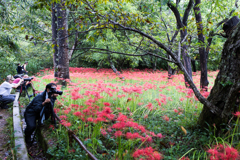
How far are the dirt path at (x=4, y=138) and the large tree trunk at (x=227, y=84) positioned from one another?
3833mm

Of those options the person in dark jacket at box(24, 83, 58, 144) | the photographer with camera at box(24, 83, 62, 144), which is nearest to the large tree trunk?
the photographer with camera at box(24, 83, 62, 144)

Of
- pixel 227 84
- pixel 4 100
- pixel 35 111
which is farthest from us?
pixel 4 100

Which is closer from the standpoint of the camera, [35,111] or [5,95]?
[35,111]

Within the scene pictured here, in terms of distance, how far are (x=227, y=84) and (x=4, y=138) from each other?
16.0 feet

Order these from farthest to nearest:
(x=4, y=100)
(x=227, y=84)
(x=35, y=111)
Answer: (x=4, y=100) → (x=35, y=111) → (x=227, y=84)

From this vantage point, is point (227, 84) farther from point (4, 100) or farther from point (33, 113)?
point (4, 100)

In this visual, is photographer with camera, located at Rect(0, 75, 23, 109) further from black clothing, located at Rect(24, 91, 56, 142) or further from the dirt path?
black clothing, located at Rect(24, 91, 56, 142)

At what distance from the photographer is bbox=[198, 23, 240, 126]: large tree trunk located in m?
2.55

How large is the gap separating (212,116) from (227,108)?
37 centimetres

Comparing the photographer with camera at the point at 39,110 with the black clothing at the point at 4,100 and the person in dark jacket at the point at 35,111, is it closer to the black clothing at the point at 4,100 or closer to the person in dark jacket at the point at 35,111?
the person in dark jacket at the point at 35,111

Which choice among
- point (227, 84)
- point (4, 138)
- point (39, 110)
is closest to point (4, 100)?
point (4, 138)

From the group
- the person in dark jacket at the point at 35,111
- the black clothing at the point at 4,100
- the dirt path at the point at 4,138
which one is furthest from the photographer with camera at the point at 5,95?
the person in dark jacket at the point at 35,111

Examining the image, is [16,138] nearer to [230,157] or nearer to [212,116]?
[230,157]

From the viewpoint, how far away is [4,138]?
149 inches
